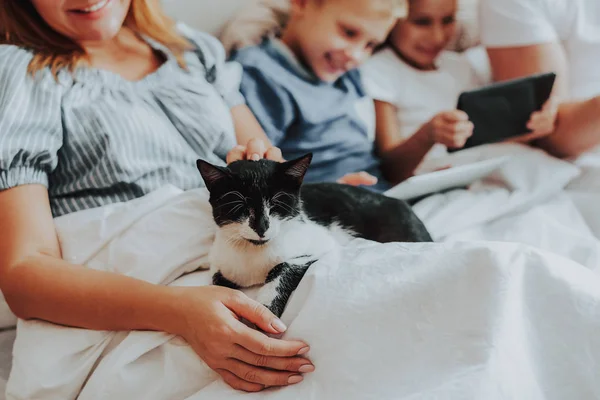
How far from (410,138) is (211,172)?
2.18 ft

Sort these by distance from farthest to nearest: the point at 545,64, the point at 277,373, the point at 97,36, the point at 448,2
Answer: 1. the point at 448,2
2. the point at 545,64
3. the point at 97,36
4. the point at 277,373

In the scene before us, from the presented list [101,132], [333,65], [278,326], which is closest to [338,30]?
[333,65]

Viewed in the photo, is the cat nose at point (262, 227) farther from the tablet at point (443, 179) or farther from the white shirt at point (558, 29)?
the white shirt at point (558, 29)

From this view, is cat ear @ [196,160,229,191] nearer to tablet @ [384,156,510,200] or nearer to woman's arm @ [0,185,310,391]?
woman's arm @ [0,185,310,391]

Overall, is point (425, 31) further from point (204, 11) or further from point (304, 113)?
point (204, 11)

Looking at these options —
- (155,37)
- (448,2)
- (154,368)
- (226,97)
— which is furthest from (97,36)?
(448,2)

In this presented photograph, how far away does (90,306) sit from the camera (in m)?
0.62

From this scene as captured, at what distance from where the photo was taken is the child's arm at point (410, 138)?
1.02m

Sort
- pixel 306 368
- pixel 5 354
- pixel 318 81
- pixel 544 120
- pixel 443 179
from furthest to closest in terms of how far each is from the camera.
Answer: pixel 318 81, pixel 544 120, pixel 443 179, pixel 5 354, pixel 306 368

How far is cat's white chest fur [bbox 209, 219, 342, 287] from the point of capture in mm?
633

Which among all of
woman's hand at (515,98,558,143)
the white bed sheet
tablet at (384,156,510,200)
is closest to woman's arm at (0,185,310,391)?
the white bed sheet

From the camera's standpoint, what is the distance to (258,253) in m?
0.63

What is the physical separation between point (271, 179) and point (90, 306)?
0.28 m

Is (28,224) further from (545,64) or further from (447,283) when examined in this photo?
(545,64)
